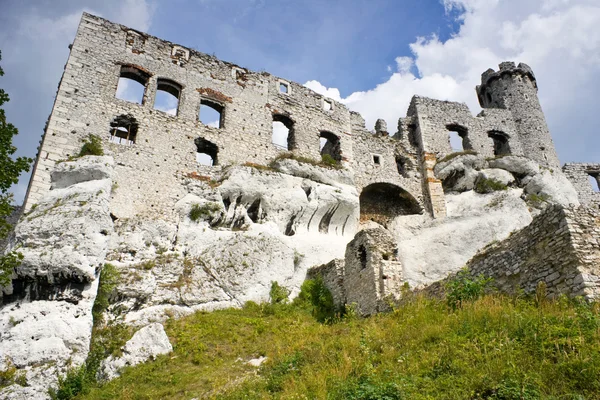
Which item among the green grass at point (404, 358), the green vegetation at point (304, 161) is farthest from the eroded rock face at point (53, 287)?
the green vegetation at point (304, 161)

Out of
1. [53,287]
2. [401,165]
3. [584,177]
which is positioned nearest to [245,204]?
[53,287]

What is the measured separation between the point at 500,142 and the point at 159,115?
21.1 meters

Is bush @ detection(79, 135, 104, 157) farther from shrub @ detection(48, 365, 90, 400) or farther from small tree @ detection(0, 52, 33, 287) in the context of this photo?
shrub @ detection(48, 365, 90, 400)

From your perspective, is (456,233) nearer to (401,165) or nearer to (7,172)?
(401,165)

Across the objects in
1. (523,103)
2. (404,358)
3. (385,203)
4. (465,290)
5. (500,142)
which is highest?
(523,103)

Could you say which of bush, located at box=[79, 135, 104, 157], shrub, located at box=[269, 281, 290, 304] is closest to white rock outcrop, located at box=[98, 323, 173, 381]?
shrub, located at box=[269, 281, 290, 304]

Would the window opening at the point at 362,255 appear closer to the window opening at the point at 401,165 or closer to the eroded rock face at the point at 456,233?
the eroded rock face at the point at 456,233

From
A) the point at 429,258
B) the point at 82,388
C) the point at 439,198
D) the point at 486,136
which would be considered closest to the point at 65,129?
the point at 82,388

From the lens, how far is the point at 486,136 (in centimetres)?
2791

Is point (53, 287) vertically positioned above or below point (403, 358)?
above

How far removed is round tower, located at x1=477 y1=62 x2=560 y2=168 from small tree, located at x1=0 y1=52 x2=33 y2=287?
26.6 m

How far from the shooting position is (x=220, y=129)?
66.1 ft

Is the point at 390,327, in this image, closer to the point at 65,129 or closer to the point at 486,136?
the point at 65,129

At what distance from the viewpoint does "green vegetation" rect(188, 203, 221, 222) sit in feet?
53.9
